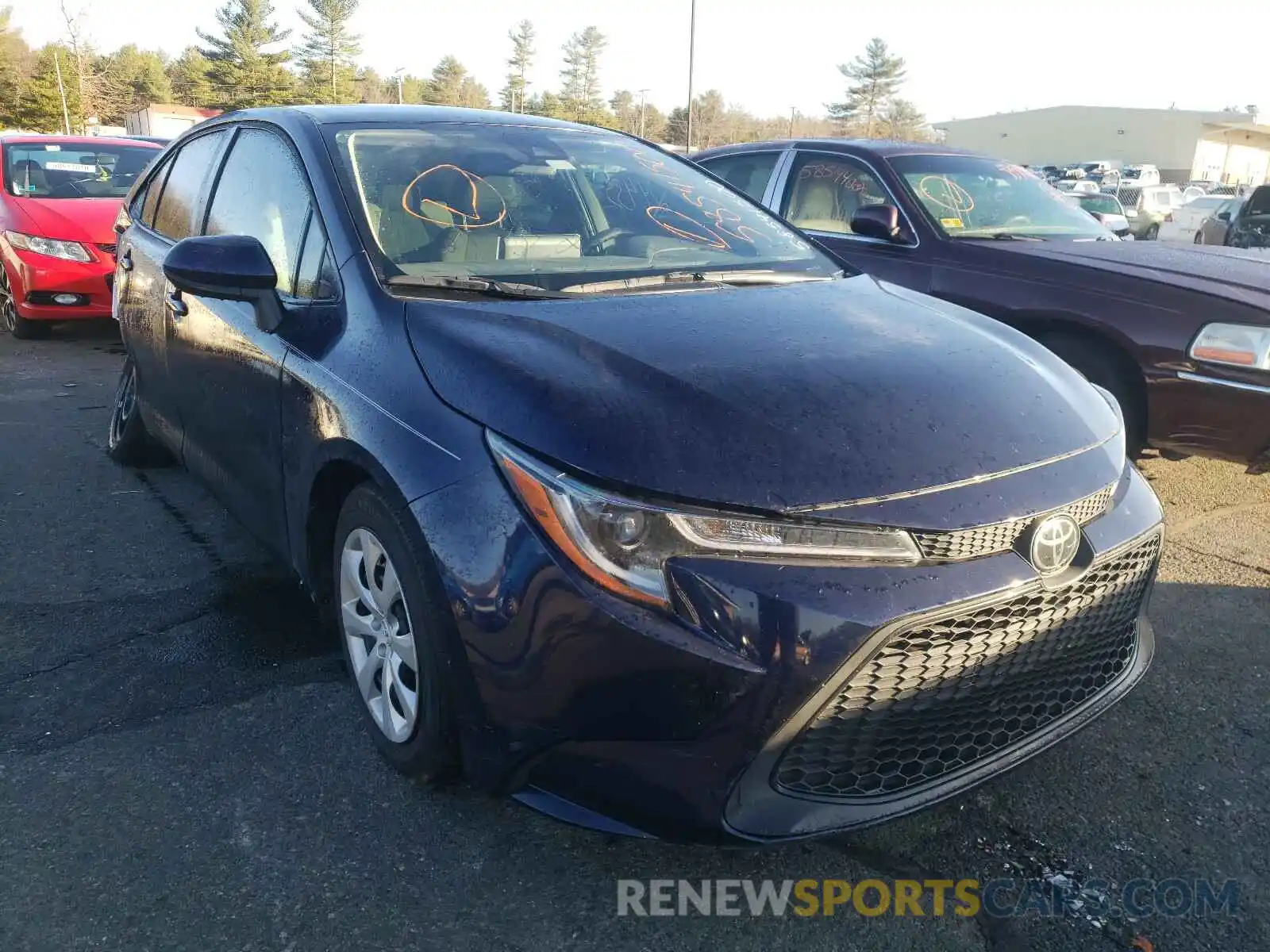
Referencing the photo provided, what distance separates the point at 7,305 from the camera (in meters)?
8.21

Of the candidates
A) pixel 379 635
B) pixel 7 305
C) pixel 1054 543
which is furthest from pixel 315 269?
pixel 7 305

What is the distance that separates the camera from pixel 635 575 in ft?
5.86

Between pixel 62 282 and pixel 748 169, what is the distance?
520 centimetres

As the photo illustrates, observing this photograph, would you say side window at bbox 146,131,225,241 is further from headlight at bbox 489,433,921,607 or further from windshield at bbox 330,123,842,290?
headlight at bbox 489,433,921,607

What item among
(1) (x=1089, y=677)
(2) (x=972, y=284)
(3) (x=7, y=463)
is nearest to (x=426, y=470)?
(1) (x=1089, y=677)

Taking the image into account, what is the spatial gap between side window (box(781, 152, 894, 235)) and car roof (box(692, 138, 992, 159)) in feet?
0.26

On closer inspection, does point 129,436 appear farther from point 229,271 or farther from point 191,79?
point 191,79

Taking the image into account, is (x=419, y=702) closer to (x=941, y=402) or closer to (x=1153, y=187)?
(x=941, y=402)

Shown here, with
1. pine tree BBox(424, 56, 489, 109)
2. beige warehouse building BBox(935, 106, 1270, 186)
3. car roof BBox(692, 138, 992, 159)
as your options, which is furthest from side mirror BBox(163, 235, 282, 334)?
pine tree BBox(424, 56, 489, 109)

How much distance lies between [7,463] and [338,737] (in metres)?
3.26

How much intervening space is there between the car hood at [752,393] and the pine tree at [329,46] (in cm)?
7705

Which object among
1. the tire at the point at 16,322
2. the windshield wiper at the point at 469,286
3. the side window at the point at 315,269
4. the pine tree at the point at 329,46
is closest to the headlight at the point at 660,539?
the windshield wiper at the point at 469,286

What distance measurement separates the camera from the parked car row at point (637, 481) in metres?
1.79

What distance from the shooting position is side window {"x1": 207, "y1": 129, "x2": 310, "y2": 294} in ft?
9.19
